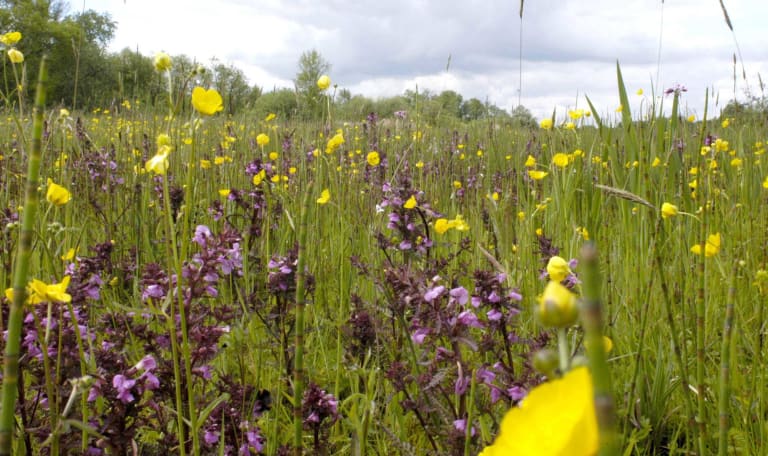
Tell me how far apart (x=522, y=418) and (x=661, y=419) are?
63.2 inches

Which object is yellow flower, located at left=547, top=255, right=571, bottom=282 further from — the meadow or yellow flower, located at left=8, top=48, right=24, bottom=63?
yellow flower, located at left=8, top=48, right=24, bottom=63

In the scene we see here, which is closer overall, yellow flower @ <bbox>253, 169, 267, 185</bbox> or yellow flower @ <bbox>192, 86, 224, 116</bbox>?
yellow flower @ <bbox>192, 86, 224, 116</bbox>

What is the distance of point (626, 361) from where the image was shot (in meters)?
1.83

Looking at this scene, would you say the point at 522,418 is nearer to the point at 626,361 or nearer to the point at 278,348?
the point at 278,348

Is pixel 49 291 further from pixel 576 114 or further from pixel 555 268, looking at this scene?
pixel 576 114

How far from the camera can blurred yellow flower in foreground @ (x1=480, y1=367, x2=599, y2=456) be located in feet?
0.63

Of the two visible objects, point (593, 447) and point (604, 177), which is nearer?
point (593, 447)

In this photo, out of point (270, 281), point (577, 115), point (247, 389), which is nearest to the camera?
point (247, 389)

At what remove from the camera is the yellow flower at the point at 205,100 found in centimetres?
114

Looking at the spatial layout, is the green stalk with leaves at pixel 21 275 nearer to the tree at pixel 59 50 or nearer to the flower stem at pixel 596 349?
the flower stem at pixel 596 349

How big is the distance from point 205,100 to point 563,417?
43.8 inches

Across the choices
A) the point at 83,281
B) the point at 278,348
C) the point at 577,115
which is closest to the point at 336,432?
the point at 278,348

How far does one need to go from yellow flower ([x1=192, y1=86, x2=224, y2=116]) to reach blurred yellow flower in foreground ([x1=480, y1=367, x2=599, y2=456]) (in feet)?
3.52

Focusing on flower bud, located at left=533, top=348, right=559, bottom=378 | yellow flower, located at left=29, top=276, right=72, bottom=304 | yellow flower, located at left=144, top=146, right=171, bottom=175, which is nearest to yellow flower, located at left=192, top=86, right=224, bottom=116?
yellow flower, located at left=144, top=146, right=171, bottom=175
